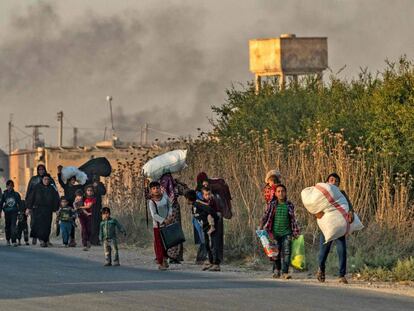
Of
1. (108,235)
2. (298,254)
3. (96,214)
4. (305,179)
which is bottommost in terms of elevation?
(298,254)

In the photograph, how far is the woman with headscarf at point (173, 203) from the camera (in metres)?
27.5

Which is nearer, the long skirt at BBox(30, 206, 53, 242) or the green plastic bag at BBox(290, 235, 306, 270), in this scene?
the green plastic bag at BBox(290, 235, 306, 270)

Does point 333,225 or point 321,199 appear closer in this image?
point 333,225

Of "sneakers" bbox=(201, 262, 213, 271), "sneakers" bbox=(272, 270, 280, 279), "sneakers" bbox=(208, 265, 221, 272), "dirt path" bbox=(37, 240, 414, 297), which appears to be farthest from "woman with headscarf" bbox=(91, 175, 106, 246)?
"sneakers" bbox=(272, 270, 280, 279)

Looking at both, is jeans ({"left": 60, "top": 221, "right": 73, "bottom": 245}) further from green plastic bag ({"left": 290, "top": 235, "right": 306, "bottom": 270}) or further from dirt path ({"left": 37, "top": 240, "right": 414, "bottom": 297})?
green plastic bag ({"left": 290, "top": 235, "right": 306, "bottom": 270})

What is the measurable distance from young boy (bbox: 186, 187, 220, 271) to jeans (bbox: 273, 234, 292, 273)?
2146mm

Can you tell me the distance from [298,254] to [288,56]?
45834 millimetres

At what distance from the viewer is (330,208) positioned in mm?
23078

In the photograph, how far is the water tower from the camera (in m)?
69.1

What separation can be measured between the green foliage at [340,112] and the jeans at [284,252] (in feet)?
26.1

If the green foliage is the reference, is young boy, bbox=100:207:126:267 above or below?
below

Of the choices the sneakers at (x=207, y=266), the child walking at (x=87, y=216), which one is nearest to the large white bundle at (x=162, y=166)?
the sneakers at (x=207, y=266)

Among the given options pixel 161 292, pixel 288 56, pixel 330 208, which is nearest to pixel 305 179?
pixel 330 208

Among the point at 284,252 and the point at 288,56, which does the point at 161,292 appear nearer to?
the point at 284,252
